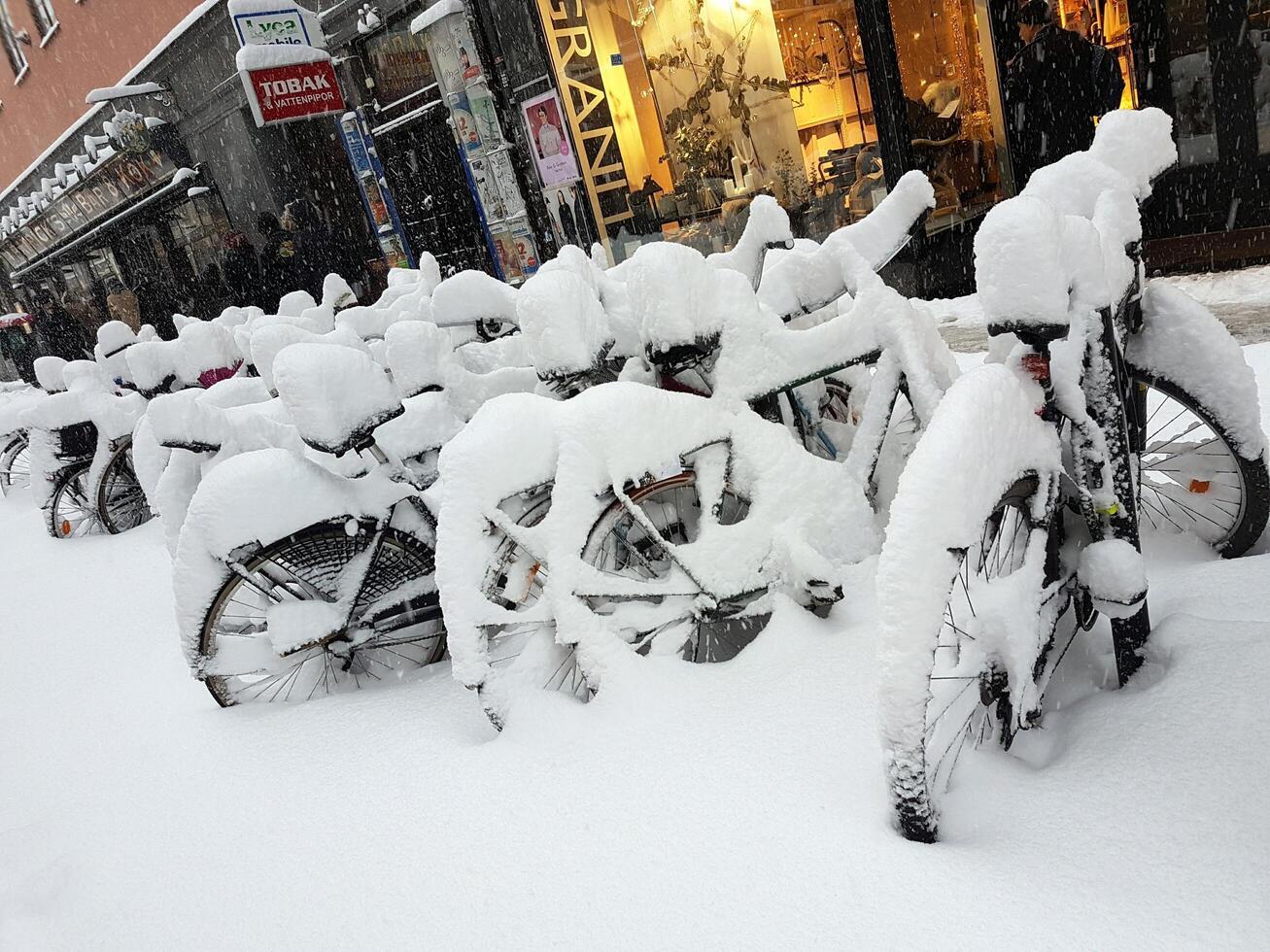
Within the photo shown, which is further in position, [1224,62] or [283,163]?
[283,163]

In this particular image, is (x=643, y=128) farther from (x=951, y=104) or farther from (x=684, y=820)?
(x=684, y=820)

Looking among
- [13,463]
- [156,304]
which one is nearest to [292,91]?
[13,463]

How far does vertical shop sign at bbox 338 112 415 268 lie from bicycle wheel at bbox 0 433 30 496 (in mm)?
5423

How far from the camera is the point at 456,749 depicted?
2.50m

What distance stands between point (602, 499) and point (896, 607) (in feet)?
3.72

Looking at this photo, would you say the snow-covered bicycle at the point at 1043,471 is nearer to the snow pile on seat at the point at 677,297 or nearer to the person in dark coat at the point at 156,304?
the snow pile on seat at the point at 677,297

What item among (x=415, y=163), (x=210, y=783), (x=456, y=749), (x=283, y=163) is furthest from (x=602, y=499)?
(x=283, y=163)

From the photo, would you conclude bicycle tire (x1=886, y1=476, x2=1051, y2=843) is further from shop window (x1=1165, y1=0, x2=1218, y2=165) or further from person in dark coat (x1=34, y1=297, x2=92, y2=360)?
person in dark coat (x1=34, y1=297, x2=92, y2=360)

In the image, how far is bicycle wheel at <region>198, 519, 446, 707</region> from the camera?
3.05 m

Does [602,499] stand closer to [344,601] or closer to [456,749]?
[456,749]

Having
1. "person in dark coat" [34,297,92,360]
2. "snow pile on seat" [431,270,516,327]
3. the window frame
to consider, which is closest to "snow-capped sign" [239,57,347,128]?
"snow pile on seat" [431,270,516,327]

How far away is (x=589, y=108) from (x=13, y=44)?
57.2 feet

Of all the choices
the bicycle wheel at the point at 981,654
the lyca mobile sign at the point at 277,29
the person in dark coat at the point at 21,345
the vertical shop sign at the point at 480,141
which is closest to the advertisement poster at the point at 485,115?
the vertical shop sign at the point at 480,141

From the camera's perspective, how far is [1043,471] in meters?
1.78
